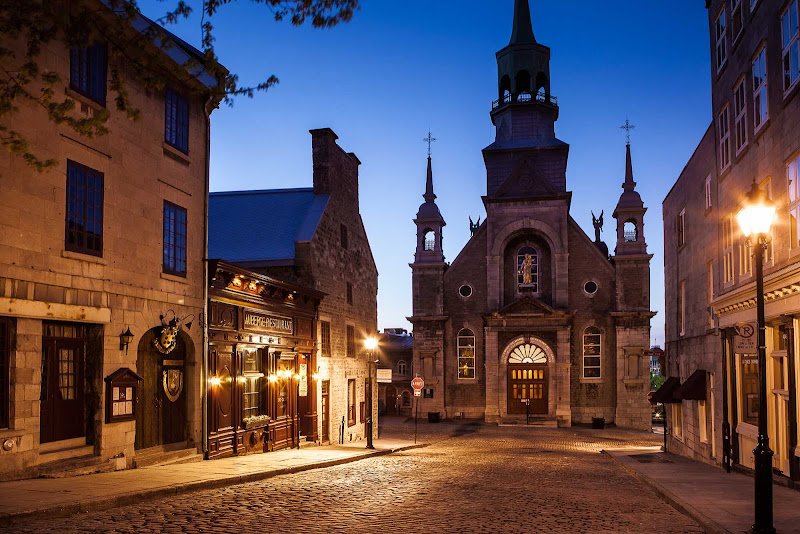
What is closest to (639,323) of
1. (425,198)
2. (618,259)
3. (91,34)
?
(618,259)

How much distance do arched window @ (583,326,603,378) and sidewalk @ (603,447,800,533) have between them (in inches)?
1015

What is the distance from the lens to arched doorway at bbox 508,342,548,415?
150 ft

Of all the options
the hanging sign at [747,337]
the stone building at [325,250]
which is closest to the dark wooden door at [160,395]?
the stone building at [325,250]

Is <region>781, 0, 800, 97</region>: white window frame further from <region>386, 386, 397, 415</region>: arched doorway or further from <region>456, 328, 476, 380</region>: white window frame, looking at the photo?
<region>386, 386, 397, 415</region>: arched doorway

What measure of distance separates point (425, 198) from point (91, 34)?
146 feet

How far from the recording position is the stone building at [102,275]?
1230 cm

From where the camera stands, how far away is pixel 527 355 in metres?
46.5

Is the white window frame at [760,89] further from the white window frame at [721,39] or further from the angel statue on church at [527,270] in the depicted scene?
the angel statue on church at [527,270]

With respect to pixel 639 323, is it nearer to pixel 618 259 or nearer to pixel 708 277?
pixel 618 259

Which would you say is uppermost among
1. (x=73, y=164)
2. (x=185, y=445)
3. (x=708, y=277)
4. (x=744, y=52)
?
(x=744, y=52)

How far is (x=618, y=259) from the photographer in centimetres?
4684

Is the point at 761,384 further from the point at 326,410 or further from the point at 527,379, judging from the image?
the point at 527,379

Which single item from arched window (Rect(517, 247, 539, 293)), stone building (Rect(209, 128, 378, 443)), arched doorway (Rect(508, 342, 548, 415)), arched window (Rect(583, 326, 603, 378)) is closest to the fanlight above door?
arched doorway (Rect(508, 342, 548, 415))

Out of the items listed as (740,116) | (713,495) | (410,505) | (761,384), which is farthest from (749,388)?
(410,505)
